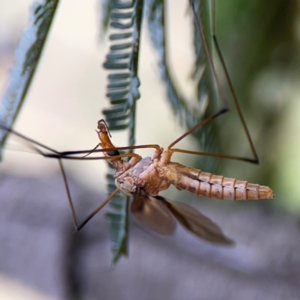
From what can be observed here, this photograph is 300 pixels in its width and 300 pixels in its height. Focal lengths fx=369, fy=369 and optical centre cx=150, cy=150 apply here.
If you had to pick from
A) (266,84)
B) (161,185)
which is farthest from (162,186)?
(266,84)

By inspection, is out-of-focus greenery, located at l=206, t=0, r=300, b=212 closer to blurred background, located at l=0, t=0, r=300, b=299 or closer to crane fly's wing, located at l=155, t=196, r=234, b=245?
blurred background, located at l=0, t=0, r=300, b=299

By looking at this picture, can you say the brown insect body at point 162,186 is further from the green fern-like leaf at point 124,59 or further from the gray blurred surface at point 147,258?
the gray blurred surface at point 147,258

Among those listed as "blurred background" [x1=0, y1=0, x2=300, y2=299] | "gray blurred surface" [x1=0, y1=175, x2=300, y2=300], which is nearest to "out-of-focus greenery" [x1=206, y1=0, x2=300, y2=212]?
"blurred background" [x1=0, y1=0, x2=300, y2=299]

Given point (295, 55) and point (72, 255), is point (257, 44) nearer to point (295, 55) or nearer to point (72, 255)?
point (295, 55)

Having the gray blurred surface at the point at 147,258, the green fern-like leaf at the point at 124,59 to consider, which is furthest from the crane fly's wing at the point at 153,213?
the gray blurred surface at the point at 147,258

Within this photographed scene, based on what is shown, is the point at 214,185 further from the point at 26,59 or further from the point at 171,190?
the point at 171,190

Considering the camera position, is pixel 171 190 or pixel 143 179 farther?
pixel 171 190
